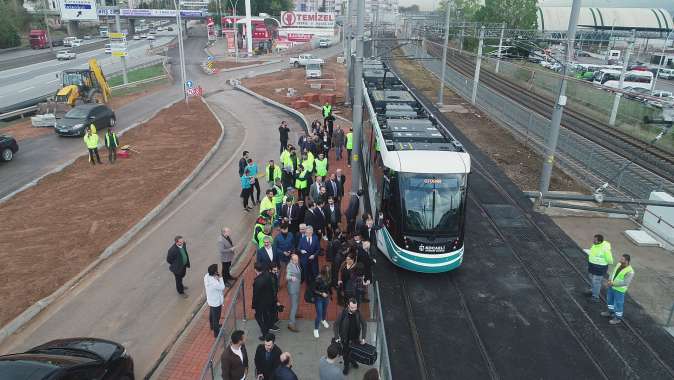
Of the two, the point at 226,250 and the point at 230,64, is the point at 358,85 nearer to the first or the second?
the point at 226,250

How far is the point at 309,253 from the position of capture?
1037 centimetres

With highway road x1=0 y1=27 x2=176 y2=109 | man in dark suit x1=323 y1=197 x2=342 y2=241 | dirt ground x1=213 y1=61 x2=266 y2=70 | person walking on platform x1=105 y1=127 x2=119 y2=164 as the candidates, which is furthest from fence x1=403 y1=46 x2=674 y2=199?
dirt ground x1=213 y1=61 x2=266 y2=70

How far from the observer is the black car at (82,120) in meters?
25.8

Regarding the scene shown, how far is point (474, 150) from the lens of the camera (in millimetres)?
24750

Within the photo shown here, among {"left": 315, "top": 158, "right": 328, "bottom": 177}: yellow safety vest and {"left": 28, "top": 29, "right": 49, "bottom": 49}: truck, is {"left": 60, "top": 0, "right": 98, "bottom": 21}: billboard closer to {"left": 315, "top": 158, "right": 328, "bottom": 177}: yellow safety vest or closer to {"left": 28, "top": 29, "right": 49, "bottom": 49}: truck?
{"left": 28, "top": 29, "right": 49, "bottom": 49}: truck

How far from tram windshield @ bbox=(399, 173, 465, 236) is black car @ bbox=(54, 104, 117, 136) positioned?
21.5 meters

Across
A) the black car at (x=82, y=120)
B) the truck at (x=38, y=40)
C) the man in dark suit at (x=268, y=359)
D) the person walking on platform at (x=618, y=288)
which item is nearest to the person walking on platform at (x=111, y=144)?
the black car at (x=82, y=120)

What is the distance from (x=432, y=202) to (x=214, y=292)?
5689mm

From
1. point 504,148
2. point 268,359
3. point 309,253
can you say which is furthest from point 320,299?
point 504,148

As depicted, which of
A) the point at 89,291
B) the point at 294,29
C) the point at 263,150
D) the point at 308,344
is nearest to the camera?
the point at 308,344

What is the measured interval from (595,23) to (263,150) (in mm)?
86333

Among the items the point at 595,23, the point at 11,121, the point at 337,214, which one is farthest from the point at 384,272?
the point at 595,23

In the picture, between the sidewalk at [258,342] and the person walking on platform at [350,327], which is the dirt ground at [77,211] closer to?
the sidewalk at [258,342]

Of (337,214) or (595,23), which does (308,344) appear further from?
(595,23)
